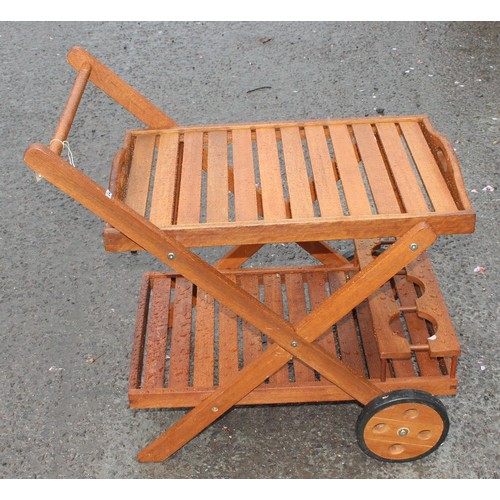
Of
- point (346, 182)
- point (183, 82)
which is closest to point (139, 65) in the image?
point (183, 82)

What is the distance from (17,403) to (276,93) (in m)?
2.41

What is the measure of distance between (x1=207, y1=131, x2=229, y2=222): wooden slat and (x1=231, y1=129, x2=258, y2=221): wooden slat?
31 mm

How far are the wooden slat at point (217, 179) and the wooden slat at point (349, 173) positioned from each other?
0.34m

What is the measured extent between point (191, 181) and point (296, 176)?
1.02ft

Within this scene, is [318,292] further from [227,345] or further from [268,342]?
[227,345]

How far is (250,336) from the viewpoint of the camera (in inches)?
109

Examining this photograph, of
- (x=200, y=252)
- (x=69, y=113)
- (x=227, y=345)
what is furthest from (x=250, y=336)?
(x=69, y=113)

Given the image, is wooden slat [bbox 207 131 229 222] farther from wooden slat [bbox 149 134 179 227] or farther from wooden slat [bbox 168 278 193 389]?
wooden slat [bbox 168 278 193 389]

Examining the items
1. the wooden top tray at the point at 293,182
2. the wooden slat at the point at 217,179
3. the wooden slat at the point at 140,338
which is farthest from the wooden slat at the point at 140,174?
the wooden slat at the point at 140,338

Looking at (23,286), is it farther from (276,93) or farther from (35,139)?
(276,93)

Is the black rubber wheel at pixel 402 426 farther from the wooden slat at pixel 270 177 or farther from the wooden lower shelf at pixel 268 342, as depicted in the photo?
the wooden slat at pixel 270 177

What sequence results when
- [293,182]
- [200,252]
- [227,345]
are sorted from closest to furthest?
1. [293,182]
2. [227,345]
3. [200,252]

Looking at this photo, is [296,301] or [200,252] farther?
[200,252]

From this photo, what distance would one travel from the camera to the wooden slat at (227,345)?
8.43 feet
